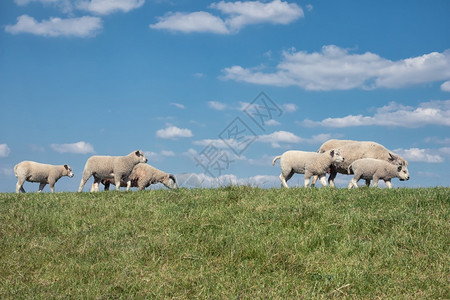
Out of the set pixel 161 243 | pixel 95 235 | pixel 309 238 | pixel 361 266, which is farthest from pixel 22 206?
pixel 361 266

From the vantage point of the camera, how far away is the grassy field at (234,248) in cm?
618

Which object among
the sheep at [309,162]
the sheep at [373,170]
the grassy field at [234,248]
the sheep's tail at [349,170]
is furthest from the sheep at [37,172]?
the sheep at [373,170]

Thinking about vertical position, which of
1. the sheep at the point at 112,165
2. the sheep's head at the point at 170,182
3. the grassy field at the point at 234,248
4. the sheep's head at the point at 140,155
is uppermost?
the sheep's head at the point at 140,155

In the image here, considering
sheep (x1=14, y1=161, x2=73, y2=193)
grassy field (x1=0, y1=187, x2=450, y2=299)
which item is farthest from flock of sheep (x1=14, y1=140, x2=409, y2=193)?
grassy field (x1=0, y1=187, x2=450, y2=299)

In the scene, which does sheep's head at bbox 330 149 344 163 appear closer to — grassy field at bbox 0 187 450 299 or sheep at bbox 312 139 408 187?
sheep at bbox 312 139 408 187

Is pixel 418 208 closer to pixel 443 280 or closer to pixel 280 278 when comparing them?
pixel 443 280

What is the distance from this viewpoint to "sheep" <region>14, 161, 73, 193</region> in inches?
865

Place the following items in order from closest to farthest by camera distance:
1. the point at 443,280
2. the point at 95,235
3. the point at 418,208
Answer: the point at 443,280 < the point at 95,235 < the point at 418,208

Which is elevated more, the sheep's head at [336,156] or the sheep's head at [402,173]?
the sheep's head at [336,156]

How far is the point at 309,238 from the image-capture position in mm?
7512

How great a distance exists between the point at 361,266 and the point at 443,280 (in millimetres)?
1094

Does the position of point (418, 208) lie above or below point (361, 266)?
above

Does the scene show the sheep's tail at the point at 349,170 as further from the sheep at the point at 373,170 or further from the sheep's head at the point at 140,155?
the sheep's head at the point at 140,155

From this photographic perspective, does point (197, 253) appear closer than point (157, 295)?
No
